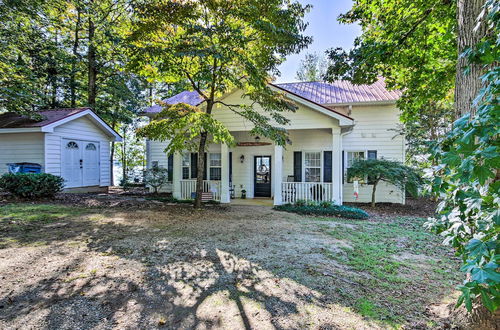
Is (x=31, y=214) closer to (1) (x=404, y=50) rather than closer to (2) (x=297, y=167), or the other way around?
(2) (x=297, y=167)

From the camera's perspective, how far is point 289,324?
2.64 meters

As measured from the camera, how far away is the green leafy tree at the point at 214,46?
6.71m

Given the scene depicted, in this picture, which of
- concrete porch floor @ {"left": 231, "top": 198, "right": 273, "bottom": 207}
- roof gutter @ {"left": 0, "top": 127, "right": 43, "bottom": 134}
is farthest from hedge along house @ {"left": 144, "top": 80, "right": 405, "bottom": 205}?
roof gutter @ {"left": 0, "top": 127, "right": 43, "bottom": 134}

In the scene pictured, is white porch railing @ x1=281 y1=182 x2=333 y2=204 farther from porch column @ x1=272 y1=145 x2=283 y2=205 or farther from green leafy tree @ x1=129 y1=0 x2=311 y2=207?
green leafy tree @ x1=129 y1=0 x2=311 y2=207

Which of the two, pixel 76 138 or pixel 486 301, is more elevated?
pixel 76 138

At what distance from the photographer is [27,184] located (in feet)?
29.2

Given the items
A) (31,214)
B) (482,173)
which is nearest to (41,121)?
(31,214)

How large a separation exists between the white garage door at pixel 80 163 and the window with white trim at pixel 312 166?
10.7 meters

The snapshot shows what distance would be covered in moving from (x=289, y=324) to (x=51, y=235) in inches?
205

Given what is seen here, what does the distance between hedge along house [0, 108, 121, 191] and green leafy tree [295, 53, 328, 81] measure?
20.8 metres

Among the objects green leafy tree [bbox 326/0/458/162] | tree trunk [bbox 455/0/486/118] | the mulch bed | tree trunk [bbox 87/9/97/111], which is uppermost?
tree trunk [bbox 87/9/97/111]

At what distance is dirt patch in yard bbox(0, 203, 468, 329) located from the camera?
2.73 meters

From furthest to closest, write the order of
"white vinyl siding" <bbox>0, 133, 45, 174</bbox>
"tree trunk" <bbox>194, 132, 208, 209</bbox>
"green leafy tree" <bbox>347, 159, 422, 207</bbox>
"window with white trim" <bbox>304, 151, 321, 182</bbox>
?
"window with white trim" <bbox>304, 151, 321, 182</bbox> → "white vinyl siding" <bbox>0, 133, 45, 174</bbox> → "green leafy tree" <bbox>347, 159, 422, 207</bbox> → "tree trunk" <bbox>194, 132, 208, 209</bbox>

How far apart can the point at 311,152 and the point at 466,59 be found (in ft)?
29.8
